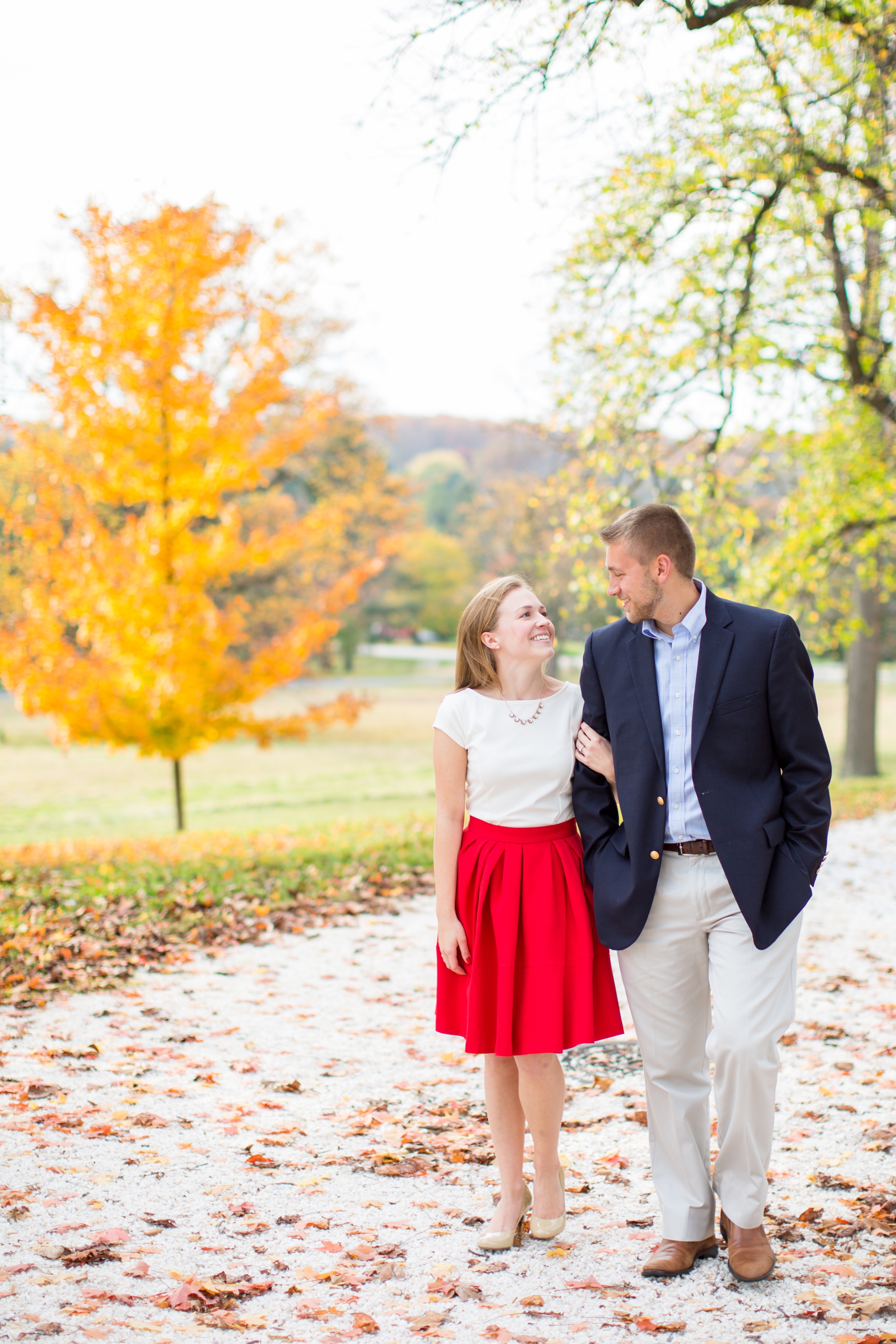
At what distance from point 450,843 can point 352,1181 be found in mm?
1329

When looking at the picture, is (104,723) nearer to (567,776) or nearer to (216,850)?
(216,850)

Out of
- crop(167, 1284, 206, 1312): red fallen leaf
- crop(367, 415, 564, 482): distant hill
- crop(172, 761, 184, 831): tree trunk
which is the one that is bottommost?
crop(172, 761, 184, 831): tree trunk

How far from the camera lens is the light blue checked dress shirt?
9.46 ft

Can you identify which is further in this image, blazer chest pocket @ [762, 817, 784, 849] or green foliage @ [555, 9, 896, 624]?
green foliage @ [555, 9, 896, 624]

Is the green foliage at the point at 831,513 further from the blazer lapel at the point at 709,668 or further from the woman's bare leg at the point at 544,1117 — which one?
the woman's bare leg at the point at 544,1117

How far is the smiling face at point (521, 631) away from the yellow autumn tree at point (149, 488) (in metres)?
7.86

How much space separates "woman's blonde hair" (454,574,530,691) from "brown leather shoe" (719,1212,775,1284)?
5.32ft

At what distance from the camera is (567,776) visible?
311cm

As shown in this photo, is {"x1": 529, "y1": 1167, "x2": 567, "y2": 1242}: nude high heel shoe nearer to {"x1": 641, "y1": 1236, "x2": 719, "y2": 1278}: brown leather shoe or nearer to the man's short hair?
{"x1": 641, "y1": 1236, "x2": 719, "y2": 1278}: brown leather shoe

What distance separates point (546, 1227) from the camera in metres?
3.21

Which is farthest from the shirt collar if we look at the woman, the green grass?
the green grass

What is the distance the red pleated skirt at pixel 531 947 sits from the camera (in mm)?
3045

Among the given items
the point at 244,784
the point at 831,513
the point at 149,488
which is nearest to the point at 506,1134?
the point at 831,513

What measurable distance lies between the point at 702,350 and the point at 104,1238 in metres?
7.94
